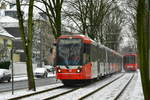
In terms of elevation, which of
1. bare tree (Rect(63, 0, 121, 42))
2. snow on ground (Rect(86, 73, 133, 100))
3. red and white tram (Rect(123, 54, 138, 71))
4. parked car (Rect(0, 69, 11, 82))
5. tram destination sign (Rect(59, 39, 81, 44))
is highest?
bare tree (Rect(63, 0, 121, 42))

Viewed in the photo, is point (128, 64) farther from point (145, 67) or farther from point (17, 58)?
point (145, 67)

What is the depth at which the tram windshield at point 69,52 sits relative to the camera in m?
23.8

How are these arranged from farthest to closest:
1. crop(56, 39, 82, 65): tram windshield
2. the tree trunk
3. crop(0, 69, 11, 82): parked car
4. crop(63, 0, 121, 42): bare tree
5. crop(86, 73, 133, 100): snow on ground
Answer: crop(63, 0, 121, 42): bare tree
crop(0, 69, 11, 82): parked car
crop(56, 39, 82, 65): tram windshield
crop(86, 73, 133, 100): snow on ground
the tree trunk

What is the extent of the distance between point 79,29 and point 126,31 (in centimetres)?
2611

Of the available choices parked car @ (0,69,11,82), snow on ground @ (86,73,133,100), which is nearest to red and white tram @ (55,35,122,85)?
snow on ground @ (86,73,133,100)

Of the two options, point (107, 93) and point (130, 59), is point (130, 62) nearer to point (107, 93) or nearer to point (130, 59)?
point (130, 59)

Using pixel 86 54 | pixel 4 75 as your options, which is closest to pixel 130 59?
pixel 4 75

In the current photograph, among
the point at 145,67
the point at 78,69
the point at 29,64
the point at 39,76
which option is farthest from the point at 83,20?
the point at 145,67

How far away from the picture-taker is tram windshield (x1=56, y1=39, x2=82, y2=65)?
23.8 metres

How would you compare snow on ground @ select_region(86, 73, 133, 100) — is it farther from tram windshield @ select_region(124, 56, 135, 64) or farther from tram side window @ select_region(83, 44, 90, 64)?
tram windshield @ select_region(124, 56, 135, 64)

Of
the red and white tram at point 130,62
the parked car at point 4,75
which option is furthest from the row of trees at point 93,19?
the parked car at point 4,75

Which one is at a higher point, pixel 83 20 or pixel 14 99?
pixel 83 20

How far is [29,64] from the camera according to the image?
20.3m

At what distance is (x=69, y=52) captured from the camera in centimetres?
2388
